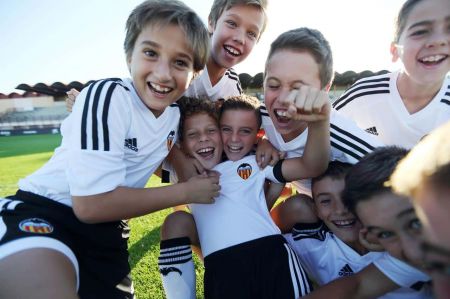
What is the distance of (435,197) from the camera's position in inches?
20.7

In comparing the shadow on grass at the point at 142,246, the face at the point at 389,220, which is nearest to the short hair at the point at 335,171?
the face at the point at 389,220

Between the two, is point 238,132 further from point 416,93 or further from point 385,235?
point 416,93

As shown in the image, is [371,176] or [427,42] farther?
[427,42]

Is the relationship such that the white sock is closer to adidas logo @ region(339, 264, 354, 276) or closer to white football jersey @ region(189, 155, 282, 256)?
white football jersey @ region(189, 155, 282, 256)

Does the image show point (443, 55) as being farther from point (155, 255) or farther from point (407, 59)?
point (155, 255)

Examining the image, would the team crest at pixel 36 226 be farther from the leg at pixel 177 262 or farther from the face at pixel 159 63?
the face at pixel 159 63

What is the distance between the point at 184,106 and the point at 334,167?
1.02 meters

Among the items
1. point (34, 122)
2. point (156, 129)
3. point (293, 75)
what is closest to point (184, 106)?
point (156, 129)

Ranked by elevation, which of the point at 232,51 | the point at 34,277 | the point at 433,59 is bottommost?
the point at 34,277

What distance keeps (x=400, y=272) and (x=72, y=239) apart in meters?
1.51

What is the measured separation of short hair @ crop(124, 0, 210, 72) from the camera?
5.63ft

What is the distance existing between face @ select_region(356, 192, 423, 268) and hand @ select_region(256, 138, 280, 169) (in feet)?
2.02

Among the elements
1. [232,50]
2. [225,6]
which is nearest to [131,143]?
[232,50]

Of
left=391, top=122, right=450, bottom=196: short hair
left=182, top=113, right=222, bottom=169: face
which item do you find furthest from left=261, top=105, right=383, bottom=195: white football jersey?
left=391, top=122, right=450, bottom=196: short hair
